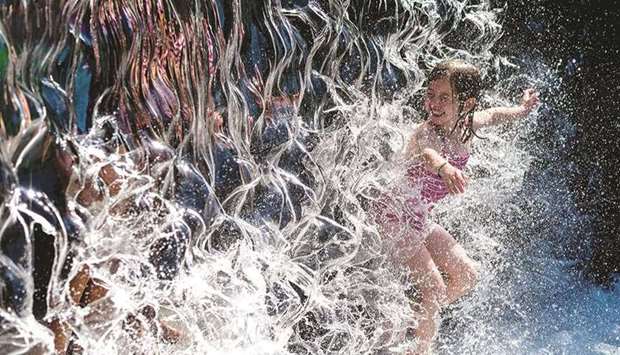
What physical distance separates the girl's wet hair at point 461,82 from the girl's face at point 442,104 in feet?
0.05

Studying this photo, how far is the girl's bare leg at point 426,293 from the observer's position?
77.2 inches

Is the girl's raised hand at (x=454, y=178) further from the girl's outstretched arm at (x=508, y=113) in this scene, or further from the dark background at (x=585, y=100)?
the dark background at (x=585, y=100)

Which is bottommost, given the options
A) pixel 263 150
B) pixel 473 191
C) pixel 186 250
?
pixel 473 191

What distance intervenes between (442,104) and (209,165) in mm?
723

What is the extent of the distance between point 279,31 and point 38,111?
69cm

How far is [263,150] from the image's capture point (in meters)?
1.76

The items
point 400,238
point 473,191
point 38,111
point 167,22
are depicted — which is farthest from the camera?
point 473,191

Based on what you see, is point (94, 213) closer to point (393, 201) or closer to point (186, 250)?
point (186, 250)

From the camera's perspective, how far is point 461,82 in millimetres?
1990

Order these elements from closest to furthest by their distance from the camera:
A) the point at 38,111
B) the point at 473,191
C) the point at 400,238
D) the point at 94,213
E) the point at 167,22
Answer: the point at 38,111
the point at 94,213
the point at 167,22
the point at 400,238
the point at 473,191

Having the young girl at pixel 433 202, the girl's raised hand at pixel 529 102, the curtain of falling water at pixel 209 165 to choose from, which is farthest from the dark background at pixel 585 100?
the young girl at pixel 433 202

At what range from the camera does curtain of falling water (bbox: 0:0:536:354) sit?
1221 mm

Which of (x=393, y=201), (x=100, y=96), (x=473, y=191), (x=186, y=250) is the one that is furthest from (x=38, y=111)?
(x=473, y=191)

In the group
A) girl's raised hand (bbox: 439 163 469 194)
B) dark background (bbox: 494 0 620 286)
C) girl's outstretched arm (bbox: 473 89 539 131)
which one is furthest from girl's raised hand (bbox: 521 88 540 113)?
dark background (bbox: 494 0 620 286)
